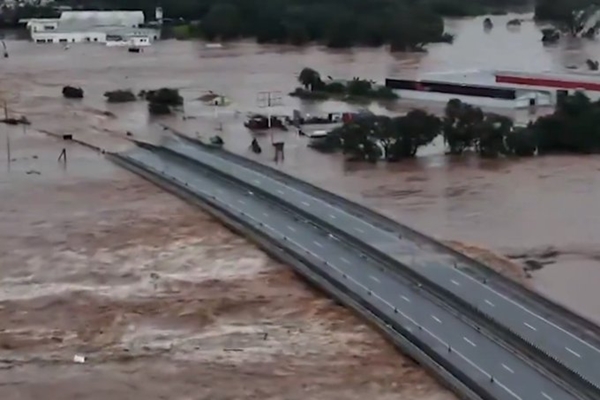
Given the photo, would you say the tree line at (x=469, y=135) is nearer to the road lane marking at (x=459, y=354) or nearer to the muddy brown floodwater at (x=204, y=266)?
the muddy brown floodwater at (x=204, y=266)

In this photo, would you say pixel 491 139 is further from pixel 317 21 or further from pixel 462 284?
pixel 317 21

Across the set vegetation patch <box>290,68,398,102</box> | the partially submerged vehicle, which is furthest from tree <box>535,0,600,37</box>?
the partially submerged vehicle

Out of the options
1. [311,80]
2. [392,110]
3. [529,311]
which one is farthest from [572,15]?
[529,311]

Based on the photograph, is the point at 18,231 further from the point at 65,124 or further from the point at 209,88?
→ the point at 209,88

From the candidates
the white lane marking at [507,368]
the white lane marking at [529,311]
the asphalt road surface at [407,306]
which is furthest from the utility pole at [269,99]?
the white lane marking at [507,368]

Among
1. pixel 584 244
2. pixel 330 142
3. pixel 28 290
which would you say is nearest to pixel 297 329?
pixel 28 290
